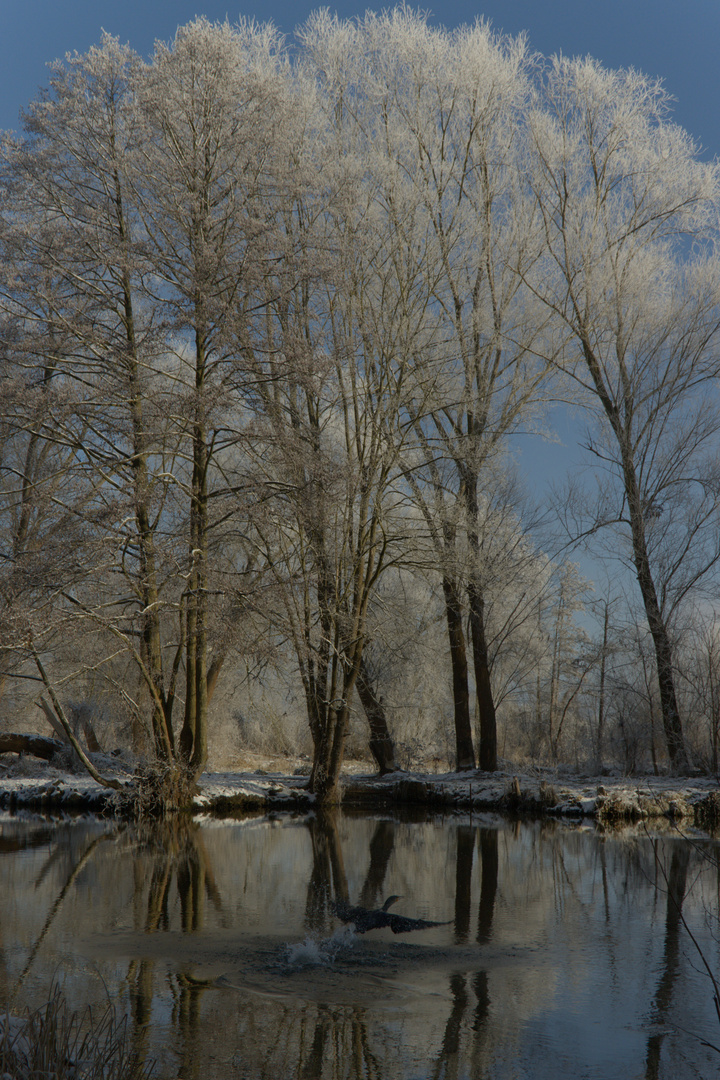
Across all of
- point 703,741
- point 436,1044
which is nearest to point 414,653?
point 703,741

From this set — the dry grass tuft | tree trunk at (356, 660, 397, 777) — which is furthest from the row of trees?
the dry grass tuft

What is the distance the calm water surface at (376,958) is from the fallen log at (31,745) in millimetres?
9396

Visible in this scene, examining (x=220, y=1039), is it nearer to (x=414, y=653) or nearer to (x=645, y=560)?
(x=414, y=653)

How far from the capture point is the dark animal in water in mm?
6461

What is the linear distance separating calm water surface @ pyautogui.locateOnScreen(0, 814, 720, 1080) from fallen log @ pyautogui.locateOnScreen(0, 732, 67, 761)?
9.40 meters

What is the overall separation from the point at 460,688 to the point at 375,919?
1317 cm

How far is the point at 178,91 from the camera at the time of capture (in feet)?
48.0

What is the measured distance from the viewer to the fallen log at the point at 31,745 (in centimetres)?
1970

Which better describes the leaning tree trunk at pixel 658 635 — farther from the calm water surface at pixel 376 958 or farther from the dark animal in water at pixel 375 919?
the dark animal in water at pixel 375 919

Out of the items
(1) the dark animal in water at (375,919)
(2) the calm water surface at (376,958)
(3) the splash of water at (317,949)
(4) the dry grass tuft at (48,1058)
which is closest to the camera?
(4) the dry grass tuft at (48,1058)

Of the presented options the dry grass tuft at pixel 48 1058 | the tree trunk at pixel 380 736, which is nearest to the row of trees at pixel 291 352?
the tree trunk at pixel 380 736

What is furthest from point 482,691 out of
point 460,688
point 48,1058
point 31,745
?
point 48,1058

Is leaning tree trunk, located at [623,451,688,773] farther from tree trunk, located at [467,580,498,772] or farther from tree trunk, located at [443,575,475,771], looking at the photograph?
tree trunk, located at [443,575,475,771]

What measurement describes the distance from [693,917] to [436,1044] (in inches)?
152
